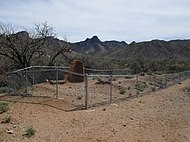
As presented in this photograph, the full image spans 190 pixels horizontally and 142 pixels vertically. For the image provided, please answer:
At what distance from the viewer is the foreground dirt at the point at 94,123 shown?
10352 mm

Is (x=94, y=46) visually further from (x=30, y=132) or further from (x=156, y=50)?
(x=30, y=132)

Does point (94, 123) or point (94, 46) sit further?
point (94, 46)

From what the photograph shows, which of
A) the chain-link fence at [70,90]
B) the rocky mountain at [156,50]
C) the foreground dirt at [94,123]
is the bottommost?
the foreground dirt at [94,123]

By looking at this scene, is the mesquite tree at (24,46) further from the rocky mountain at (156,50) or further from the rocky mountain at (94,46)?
the rocky mountain at (94,46)

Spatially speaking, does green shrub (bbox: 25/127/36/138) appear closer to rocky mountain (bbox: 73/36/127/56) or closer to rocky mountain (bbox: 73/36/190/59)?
rocky mountain (bbox: 73/36/190/59)

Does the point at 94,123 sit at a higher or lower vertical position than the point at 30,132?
lower

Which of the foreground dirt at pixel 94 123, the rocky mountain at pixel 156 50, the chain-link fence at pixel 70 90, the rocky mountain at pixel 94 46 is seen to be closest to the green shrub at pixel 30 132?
the foreground dirt at pixel 94 123

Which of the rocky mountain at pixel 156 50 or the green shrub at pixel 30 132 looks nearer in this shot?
the green shrub at pixel 30 132

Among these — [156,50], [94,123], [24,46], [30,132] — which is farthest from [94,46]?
[30,132]

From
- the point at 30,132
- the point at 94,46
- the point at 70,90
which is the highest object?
the point at 94,46

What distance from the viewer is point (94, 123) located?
1176cm

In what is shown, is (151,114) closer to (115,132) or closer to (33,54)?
(115,132)

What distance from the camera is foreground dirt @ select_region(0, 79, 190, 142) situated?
10.4m

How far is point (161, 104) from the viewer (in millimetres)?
17562
